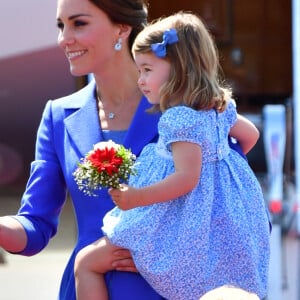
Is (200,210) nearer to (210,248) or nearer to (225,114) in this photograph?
(210,248)

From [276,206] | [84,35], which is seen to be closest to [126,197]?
[84,35]

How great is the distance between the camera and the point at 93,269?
287cm

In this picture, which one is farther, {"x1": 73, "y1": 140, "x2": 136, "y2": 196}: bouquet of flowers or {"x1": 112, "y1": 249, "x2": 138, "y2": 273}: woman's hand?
{"x1": 112, "y1": 249, "x2": 138, "y2": 273}: woman's hand

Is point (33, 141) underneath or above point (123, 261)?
underneath

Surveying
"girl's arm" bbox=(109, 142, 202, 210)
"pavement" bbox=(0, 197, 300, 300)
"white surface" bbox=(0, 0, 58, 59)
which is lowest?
"pavement" bbox=(0, 197, 300, 300)

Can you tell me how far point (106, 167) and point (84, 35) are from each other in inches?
20.0

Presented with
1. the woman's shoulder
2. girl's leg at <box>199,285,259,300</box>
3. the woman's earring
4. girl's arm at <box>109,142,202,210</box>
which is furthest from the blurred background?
girl's leg at <box>199,285,259,300</box>

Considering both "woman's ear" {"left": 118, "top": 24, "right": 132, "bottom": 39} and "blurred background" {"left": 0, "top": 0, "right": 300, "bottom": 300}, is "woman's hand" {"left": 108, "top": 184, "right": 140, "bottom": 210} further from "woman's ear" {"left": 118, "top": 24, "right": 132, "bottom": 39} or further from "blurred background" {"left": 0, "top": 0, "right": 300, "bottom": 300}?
"blurred background" {"left": 0, "top": 0, "right": 300, "bottom": 300}

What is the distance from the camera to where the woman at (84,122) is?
9.80 feet

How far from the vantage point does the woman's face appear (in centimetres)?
302

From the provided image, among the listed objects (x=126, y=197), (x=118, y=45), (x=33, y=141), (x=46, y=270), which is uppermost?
(x=118, y=45)

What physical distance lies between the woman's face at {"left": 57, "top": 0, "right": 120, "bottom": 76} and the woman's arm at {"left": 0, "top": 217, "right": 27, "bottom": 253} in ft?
1.43

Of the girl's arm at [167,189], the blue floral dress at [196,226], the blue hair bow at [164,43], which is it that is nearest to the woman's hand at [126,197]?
the girl's arm at [167,189]

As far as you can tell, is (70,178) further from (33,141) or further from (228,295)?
(33,141)
